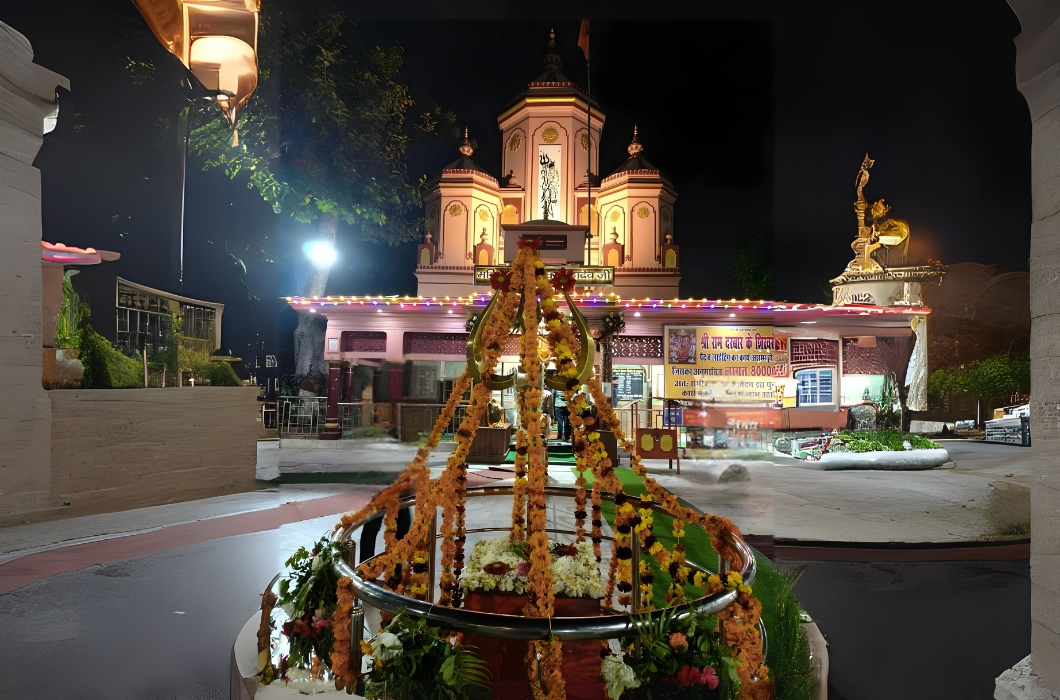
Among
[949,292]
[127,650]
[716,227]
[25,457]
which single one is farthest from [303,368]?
[949,292]

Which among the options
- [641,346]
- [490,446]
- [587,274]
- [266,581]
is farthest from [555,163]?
[266,581]

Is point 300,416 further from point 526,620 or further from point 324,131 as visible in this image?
point 526,620

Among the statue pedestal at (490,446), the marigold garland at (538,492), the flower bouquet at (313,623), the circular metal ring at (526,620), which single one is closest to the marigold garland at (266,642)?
the flower bouquet at (313,623)

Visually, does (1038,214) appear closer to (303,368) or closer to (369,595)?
(369,595)

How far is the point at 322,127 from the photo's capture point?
14.3 ft

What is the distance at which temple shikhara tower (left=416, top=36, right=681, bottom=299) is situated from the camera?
618cm

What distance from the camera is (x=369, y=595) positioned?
5.16 feet

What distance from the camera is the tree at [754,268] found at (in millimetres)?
5863

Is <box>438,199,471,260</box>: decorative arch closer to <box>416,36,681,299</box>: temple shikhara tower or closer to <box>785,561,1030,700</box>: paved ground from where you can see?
<box>416,36,681,299</box>: temple shikhara tower

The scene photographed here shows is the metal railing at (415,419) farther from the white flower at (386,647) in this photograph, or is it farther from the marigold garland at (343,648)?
the white flower at (386,647)

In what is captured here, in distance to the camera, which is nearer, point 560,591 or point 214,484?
point 560,591

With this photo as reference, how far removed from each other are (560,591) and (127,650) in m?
2.31

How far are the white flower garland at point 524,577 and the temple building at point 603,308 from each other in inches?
136

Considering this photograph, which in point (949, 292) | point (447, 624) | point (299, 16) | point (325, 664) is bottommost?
point (325, 664)
